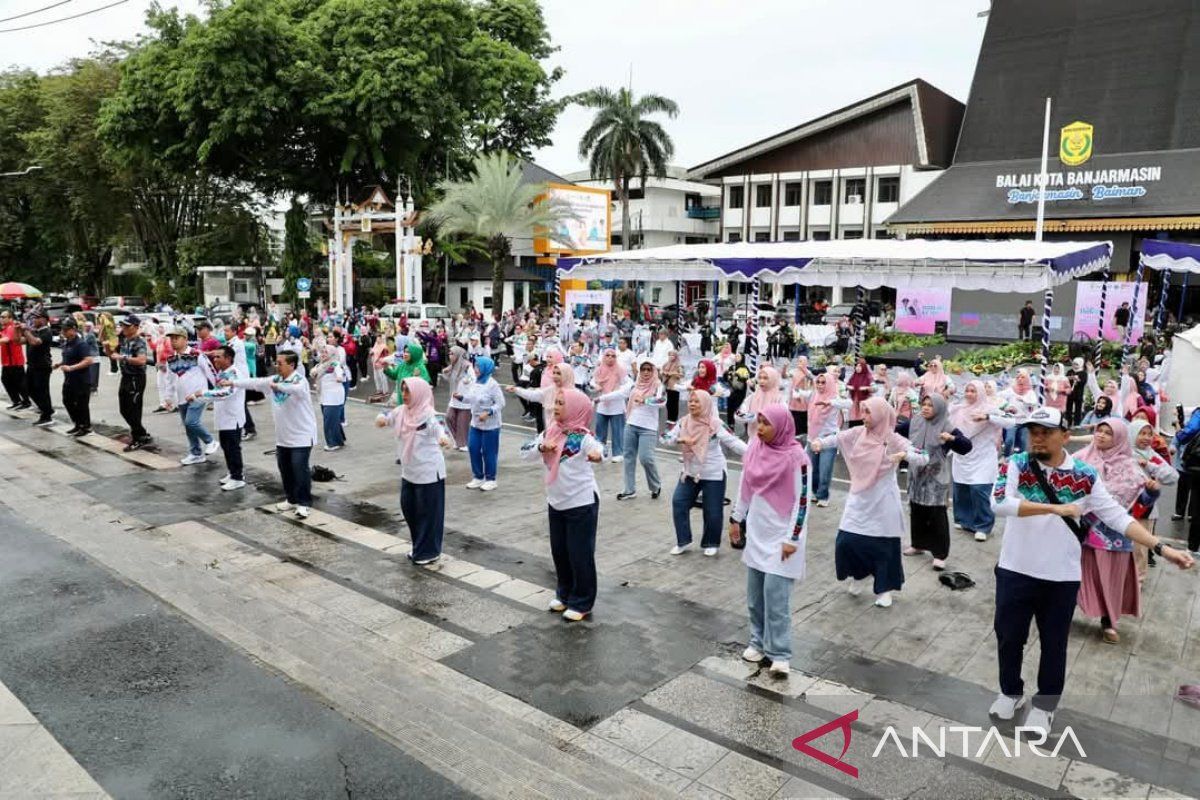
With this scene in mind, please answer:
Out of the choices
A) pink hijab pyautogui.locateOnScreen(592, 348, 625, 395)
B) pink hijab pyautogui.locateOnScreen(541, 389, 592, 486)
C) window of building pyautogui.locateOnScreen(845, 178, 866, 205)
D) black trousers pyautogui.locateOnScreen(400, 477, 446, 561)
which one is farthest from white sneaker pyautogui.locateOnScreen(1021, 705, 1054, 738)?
window of building pyautogui.locateOnScreen(845, 178, 866, 205)

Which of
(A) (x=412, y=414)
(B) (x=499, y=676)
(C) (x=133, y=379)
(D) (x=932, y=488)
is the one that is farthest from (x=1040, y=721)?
(C) (x=133, y=379)

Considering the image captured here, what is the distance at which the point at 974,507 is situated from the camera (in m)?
8.95

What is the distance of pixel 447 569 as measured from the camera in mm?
7828

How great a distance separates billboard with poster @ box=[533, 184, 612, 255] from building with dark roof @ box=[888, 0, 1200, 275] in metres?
14.5

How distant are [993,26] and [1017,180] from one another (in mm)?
7391

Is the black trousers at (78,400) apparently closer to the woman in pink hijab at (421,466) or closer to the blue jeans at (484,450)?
the blue jeans at (484,450)

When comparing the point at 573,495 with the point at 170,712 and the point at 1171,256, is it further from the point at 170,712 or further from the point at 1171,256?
the point at 1171,256

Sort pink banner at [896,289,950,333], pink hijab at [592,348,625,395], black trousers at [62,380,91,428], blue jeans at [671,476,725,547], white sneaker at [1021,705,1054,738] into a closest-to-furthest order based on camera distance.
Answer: white sneaker at [1021,705,1054,738] < blue jeans at [671,476,725,547] < pink hijab at [592,348,625,395] < black trousers at [62,380,91,428] < pink banner at [896,289,950,333]

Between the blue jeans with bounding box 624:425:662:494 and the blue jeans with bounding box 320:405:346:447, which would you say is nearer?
the blue jeans with bounding box 624:425:662:494

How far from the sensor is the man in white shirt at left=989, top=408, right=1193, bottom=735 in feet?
15.5

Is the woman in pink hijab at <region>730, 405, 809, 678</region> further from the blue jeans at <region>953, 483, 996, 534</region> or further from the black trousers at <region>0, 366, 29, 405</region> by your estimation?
the black trousers at <region>0, 366, 29, 405</region>

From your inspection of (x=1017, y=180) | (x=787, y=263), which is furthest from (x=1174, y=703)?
(x=1017, y=180)

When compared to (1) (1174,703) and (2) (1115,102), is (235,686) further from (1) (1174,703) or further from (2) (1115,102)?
(2) (1115,102)

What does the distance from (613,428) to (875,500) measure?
560 cm
